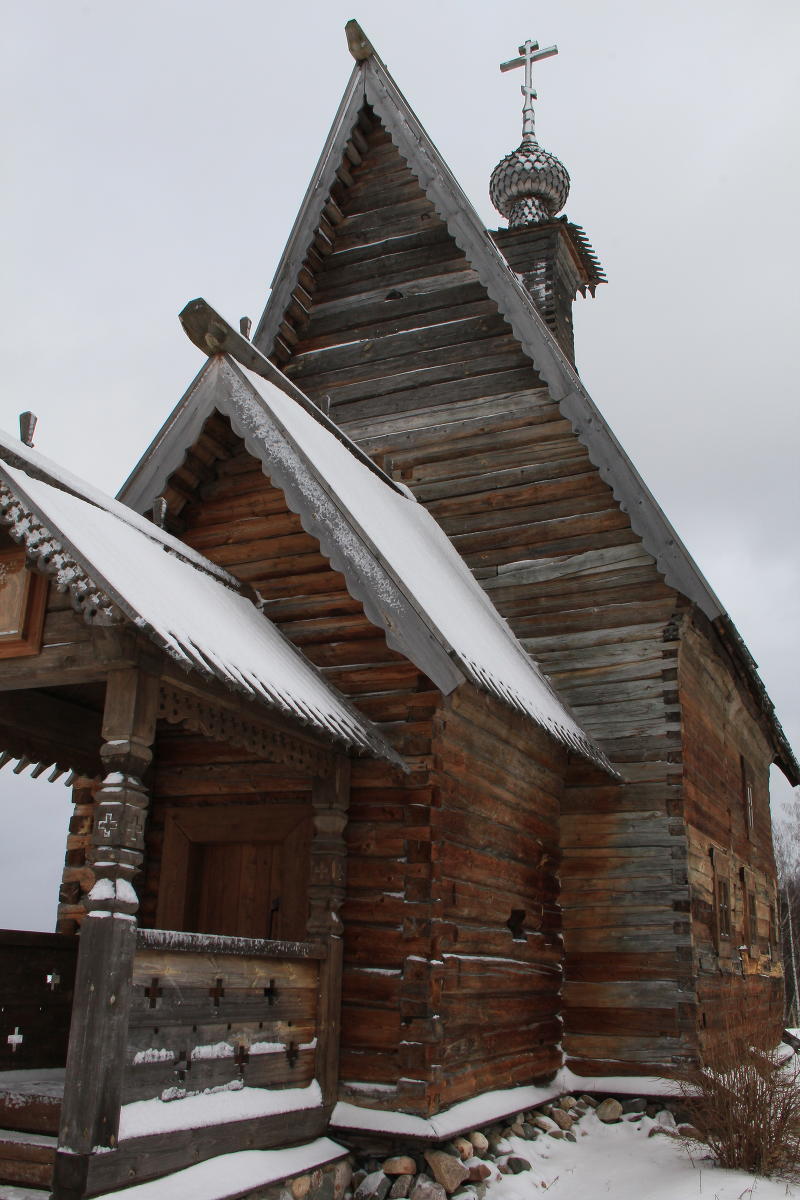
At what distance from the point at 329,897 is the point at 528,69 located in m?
17.2

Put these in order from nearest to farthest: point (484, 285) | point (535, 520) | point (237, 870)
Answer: point (237, 870) → point (535, 520) → point (484, 285)

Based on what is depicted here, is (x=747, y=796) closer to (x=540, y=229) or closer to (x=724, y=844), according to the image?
(x=724, y=844)

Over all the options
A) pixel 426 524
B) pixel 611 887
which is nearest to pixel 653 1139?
pixel 611 887

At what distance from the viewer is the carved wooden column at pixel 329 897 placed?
7.22m

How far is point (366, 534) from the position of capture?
7.84 metres

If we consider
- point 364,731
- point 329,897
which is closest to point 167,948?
point 329,897

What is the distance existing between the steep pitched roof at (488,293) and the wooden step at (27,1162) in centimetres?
770

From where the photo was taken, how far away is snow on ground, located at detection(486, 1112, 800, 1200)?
7273 mm

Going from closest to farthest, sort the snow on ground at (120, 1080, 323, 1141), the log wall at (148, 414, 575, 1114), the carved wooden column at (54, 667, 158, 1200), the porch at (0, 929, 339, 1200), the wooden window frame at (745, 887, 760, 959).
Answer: the carved wooden column at (54, 667, 158, 1200) → the porch at (0, 929, 339, 1200) → the snow on ground at (120, 1080, 323, 1141) → the log wall at (148, 414, 575, 1114) → the wooden window frame at (745, 887, 760, 959)

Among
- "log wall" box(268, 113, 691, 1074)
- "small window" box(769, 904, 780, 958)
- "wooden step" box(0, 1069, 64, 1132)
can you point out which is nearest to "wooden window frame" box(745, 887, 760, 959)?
"small window" box(769, 904, 780, 958)

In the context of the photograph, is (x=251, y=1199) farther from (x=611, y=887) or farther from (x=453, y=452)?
(x=453, y=452)

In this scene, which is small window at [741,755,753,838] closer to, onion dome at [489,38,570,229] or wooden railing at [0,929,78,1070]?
wooden railing at [0,929,78,1070]

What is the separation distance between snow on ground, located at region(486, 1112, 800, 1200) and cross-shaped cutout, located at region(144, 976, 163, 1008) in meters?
3.12

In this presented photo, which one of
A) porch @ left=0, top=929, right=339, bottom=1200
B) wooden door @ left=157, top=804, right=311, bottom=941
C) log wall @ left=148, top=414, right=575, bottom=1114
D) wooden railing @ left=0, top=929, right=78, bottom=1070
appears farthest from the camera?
wooden door @ left=157, top=804, right=311, bottom=941
